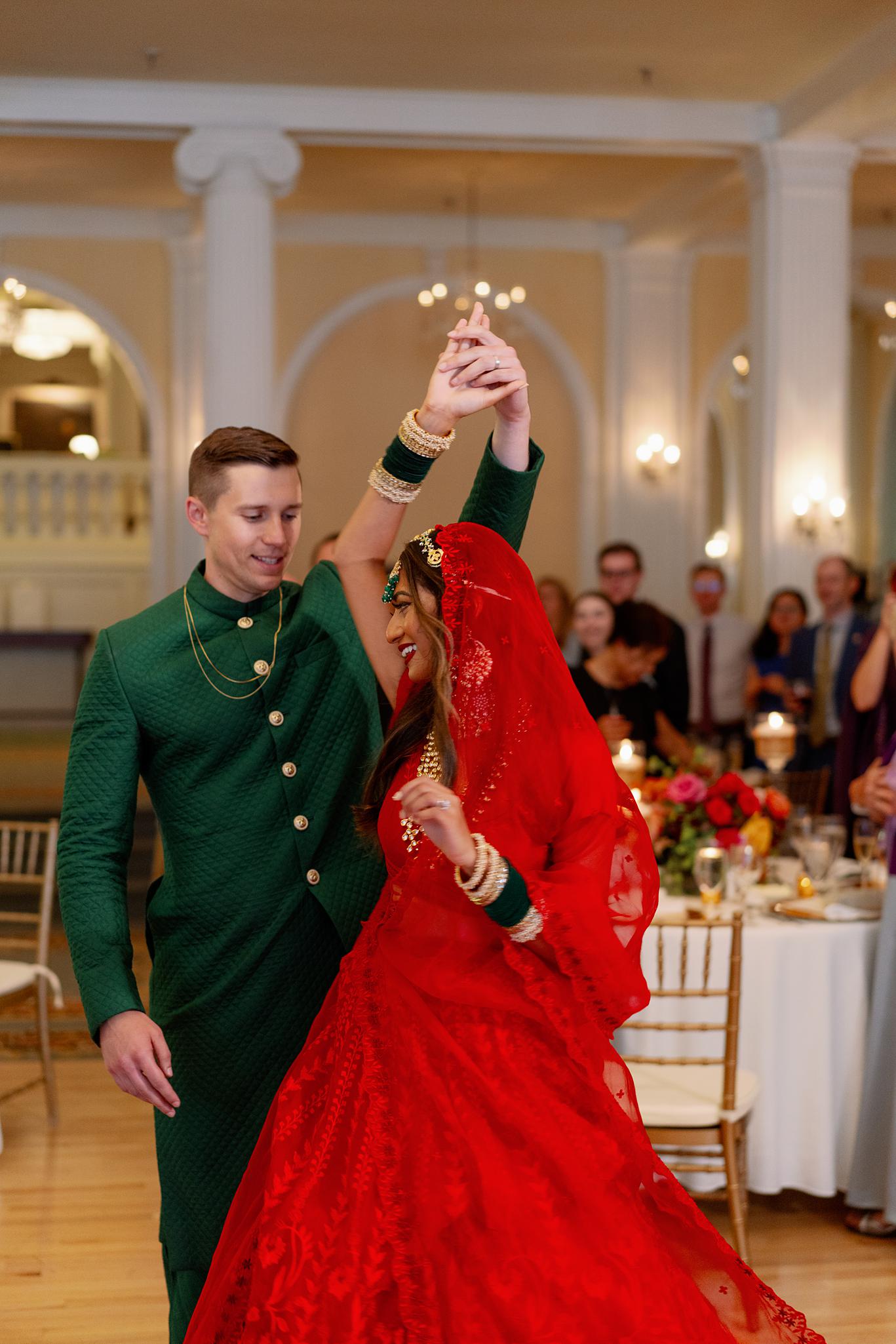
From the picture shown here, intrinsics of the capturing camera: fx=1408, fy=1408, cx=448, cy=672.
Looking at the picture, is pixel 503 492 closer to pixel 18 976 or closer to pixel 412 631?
pixel 412 631

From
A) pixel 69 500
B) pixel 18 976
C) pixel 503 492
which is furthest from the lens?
pixel 69 500

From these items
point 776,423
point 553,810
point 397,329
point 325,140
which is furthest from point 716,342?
point 553,810

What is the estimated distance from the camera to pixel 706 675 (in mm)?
8711

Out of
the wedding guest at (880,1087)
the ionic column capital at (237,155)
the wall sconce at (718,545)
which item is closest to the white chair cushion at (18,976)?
the wedding guest at (880,1087)

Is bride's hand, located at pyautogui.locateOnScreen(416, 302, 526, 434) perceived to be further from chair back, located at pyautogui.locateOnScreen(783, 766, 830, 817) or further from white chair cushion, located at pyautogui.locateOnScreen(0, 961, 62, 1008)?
chair back, located at pyautogui.locateOnScreen(783, 766, 830, 817)

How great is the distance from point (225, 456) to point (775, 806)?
2576 mm

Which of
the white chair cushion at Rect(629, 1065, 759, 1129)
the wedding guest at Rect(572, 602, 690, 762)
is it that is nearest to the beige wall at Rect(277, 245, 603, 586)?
the wedding guest at Rect(572, 602, 690, 762)

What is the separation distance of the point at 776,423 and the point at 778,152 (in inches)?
62.5

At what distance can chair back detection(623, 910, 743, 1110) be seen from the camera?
10.8 ft

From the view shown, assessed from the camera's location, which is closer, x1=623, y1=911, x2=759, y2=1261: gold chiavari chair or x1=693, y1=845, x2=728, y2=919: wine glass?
x1=623, y1=911, x2=759, y2=1261: gold chiavari chair

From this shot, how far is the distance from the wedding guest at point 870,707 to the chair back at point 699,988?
780mm

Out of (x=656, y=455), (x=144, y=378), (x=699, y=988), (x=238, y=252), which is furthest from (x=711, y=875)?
(x=144, y=378)

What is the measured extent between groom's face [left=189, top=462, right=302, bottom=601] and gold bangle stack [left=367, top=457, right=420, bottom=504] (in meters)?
0.12

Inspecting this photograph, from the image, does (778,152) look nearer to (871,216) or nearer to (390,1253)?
(871,216)
